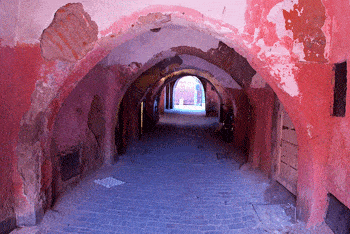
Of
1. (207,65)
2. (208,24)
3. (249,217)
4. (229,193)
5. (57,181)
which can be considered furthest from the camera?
(207,65)

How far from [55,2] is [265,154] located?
4.11m

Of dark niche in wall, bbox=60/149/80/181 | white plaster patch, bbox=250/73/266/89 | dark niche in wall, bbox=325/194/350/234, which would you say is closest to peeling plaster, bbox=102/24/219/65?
white plaster patch, bbox=250/73/266/89

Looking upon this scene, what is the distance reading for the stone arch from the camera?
2697mm

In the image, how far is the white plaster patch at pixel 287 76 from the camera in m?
2.71

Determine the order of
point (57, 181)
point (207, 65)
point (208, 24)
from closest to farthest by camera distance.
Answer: point (208, 24) → point (57, 181) → point (207, 65)

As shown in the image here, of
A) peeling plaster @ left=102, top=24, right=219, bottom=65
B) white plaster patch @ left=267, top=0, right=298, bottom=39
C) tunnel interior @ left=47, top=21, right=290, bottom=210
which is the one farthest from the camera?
peeling plaster @ left=102, top=24, right=219, bottom=65

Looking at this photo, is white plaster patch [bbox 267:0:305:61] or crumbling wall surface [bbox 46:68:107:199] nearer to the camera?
white plaster patch [bbox 267:0:305:61]

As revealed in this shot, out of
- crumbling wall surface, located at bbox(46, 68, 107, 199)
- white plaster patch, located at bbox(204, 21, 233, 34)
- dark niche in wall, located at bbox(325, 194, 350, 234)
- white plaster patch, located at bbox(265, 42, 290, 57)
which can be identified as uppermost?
white plaster patch, located at bbox(204, 21, 233, 34)

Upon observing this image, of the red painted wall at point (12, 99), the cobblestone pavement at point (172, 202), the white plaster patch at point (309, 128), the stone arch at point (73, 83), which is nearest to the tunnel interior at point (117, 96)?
the cobblestone pavement at point (172, 202)

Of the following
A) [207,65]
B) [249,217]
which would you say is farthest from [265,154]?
[207,65]

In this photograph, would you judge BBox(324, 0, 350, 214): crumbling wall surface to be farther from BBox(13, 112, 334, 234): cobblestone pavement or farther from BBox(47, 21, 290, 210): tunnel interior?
BBox(47, 21, 290, 210): tunnel interior

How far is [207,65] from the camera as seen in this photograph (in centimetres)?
720

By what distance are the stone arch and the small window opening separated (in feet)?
1.18

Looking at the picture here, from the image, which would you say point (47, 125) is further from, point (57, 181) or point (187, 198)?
point (187, 198)
